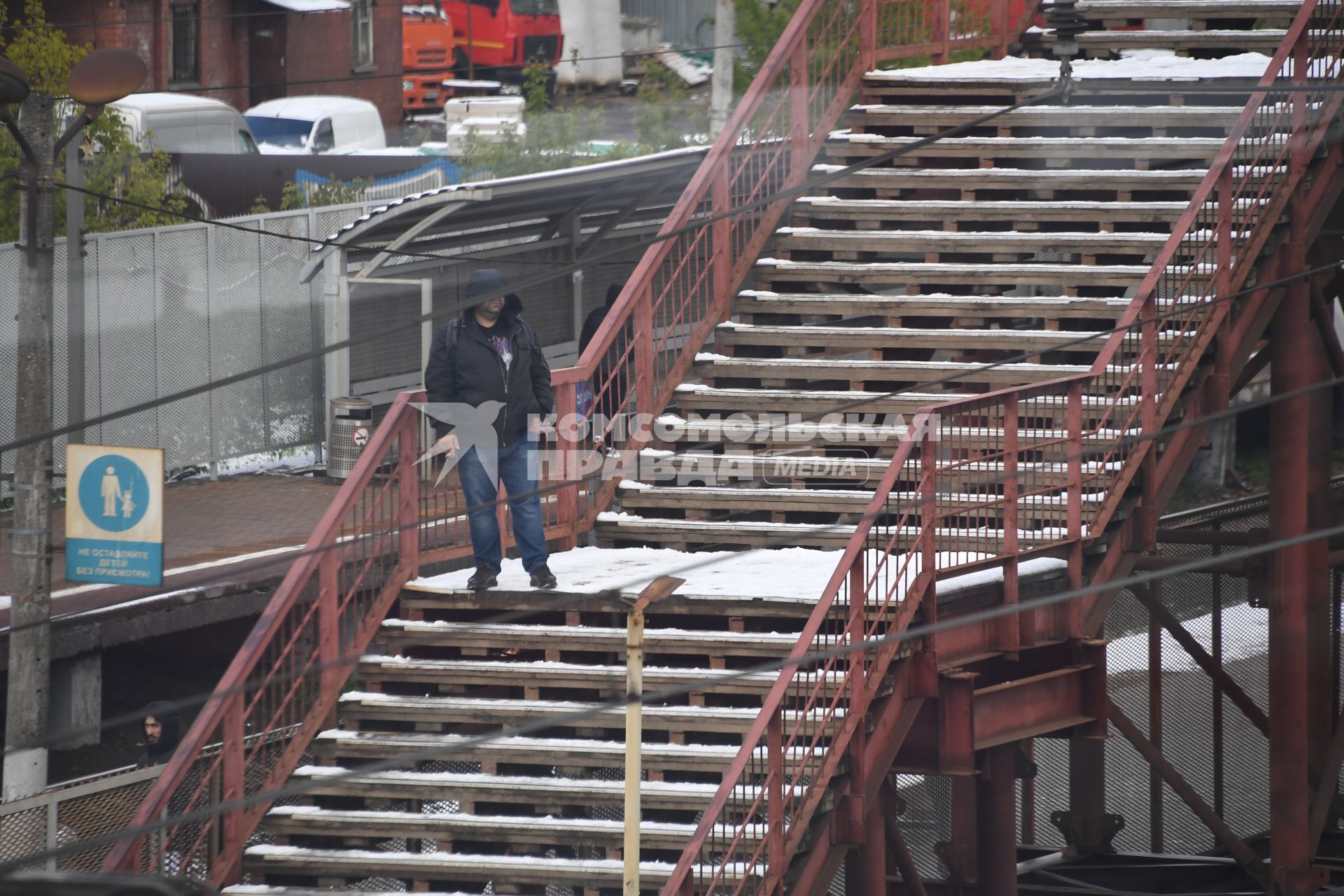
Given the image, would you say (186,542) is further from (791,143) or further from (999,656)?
(999,656)

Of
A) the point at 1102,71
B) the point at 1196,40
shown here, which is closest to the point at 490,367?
the point at 1102,71

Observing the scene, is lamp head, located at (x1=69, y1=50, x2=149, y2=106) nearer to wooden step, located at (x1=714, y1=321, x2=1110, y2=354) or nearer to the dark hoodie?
the dark hoodie

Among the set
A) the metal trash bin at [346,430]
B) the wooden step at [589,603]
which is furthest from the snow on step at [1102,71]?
the metal trash bin at [346,430]

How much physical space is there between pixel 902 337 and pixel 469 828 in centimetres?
446

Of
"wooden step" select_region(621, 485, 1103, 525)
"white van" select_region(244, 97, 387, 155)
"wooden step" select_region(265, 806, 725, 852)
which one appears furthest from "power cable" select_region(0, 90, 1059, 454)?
"white van" select_region(244, 97, 387, 155)

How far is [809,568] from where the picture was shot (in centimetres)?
994

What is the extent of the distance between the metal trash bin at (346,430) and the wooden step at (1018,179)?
7728 mm

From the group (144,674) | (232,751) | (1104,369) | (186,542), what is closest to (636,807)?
(232,751)

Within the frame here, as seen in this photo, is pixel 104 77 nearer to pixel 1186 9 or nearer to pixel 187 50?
pixel 1186 9

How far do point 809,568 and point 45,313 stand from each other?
188 inches

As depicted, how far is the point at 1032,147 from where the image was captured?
1278cm

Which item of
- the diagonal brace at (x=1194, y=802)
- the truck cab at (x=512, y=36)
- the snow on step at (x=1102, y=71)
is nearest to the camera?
the diagonal brace at (x=1194, y=802)

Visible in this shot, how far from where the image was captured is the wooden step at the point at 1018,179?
1227 cm

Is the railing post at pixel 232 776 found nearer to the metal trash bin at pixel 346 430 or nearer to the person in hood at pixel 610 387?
the person in hood at pixel 610 387
